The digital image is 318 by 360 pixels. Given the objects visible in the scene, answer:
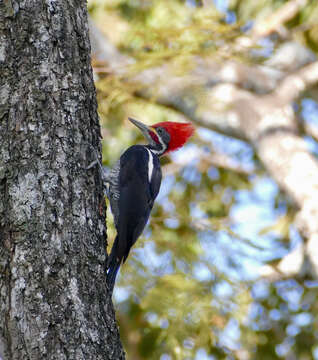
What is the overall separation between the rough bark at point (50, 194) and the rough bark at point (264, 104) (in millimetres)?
3201

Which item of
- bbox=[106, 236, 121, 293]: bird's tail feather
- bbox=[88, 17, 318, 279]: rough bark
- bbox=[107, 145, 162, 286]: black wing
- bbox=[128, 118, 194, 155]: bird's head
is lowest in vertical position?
bbox=[106, 236, 121, 293]: bird's tail feather

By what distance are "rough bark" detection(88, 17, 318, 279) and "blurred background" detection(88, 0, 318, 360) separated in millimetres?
16

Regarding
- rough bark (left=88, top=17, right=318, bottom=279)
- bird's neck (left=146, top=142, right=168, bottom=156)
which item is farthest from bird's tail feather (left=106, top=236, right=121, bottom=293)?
rough bark (left=88, top=17, right=318, bottom=279)

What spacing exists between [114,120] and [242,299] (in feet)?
7.40

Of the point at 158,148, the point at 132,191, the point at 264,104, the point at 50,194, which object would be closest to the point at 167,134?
the point at 158,148

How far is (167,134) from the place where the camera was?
4887mm

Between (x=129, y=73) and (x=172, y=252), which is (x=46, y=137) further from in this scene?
(x=172, y=252)

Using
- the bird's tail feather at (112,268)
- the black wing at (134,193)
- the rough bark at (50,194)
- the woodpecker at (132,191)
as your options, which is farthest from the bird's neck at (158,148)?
the rough bark at (50,194)

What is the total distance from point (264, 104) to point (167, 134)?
252 centimetres

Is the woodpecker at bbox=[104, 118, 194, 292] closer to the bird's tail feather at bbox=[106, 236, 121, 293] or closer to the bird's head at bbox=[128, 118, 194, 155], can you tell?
the bird's tail feather at bbox=[106, 236, 121, 293]

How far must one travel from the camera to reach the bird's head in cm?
487

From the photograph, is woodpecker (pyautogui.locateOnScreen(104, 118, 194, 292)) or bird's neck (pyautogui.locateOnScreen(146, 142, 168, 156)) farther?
bird's neck (pyautogui.locateOnScreen(146, 142, 168, 156))

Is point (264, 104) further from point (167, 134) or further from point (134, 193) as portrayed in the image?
point (134, 193)

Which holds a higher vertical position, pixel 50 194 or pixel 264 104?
pixel 264 104
